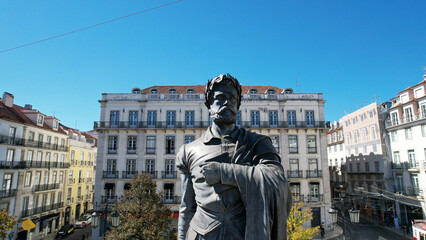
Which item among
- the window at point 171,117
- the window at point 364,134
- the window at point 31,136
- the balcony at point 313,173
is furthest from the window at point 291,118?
the window at point 31,136

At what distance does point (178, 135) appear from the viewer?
2941cm

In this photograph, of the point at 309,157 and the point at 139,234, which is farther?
the point at 309,157

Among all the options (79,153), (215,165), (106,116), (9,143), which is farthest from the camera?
(79,153)

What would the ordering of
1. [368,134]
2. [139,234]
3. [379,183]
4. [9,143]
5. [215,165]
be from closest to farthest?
[215,165] → [139,234] → [9,143] → [379,183] → [368,134]

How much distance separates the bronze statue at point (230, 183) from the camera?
2465mm

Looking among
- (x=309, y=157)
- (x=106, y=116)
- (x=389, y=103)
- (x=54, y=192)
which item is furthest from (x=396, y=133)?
(x=54, y=192)

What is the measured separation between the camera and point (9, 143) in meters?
24.6

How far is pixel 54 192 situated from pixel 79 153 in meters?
7.40

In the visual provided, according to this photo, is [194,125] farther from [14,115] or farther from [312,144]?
[14,115]

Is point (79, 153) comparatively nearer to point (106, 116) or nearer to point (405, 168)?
point (106, 116)

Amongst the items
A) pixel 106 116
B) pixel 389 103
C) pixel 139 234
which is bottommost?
pixel 139 234

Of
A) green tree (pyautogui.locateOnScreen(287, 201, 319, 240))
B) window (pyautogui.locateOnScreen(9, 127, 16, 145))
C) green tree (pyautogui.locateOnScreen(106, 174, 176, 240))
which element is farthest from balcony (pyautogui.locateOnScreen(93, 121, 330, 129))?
green tree (pyautogui.locateOnScreen(287, 201, 319, 240))

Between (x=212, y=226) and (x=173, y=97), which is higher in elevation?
(x=173, y=97)

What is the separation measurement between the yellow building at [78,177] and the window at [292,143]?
29258 mm
